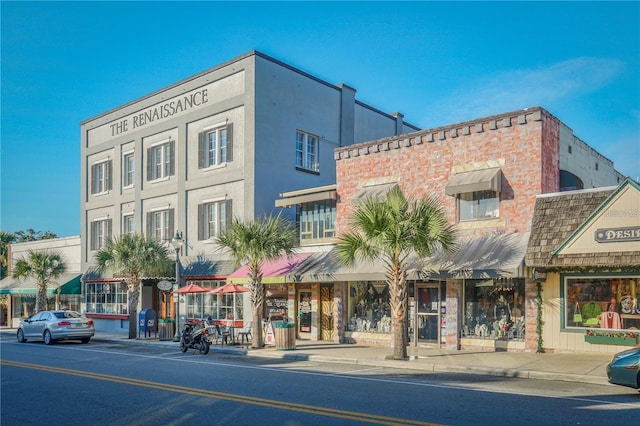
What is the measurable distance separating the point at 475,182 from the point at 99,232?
25.6 m

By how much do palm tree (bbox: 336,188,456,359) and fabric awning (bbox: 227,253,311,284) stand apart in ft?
18.3

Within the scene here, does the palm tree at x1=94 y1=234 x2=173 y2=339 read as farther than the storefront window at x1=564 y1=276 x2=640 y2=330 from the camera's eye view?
Yes

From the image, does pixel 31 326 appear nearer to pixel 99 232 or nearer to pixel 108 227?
pixel 108 227

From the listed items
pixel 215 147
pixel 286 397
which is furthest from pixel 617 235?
pixel 215 147

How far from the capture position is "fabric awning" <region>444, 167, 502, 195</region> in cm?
1889

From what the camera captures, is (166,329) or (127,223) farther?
(127,223)

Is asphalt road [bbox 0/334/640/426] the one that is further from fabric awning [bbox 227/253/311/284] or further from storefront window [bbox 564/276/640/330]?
fabric awning [bbox 227/253/311/284]

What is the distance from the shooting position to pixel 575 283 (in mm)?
17891

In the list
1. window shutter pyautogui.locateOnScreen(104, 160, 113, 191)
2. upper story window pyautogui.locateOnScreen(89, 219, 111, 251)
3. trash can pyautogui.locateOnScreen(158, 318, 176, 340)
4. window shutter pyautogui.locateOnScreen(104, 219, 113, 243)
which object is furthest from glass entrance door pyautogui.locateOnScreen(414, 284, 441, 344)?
window shutter pyautogui.locateOnScreen(104, 160, 113, 191)

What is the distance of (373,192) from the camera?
22.2 meters

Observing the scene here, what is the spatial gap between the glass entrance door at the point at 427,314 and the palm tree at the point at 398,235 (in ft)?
9.43

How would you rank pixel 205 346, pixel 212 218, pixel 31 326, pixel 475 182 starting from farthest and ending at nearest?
pixel 212 218, pixel 31 326, pixel 205 346, pixel 475 182

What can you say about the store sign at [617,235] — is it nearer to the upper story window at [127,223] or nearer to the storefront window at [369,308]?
the storefront window at [369,308]

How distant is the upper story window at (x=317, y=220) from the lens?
24.5 metres
